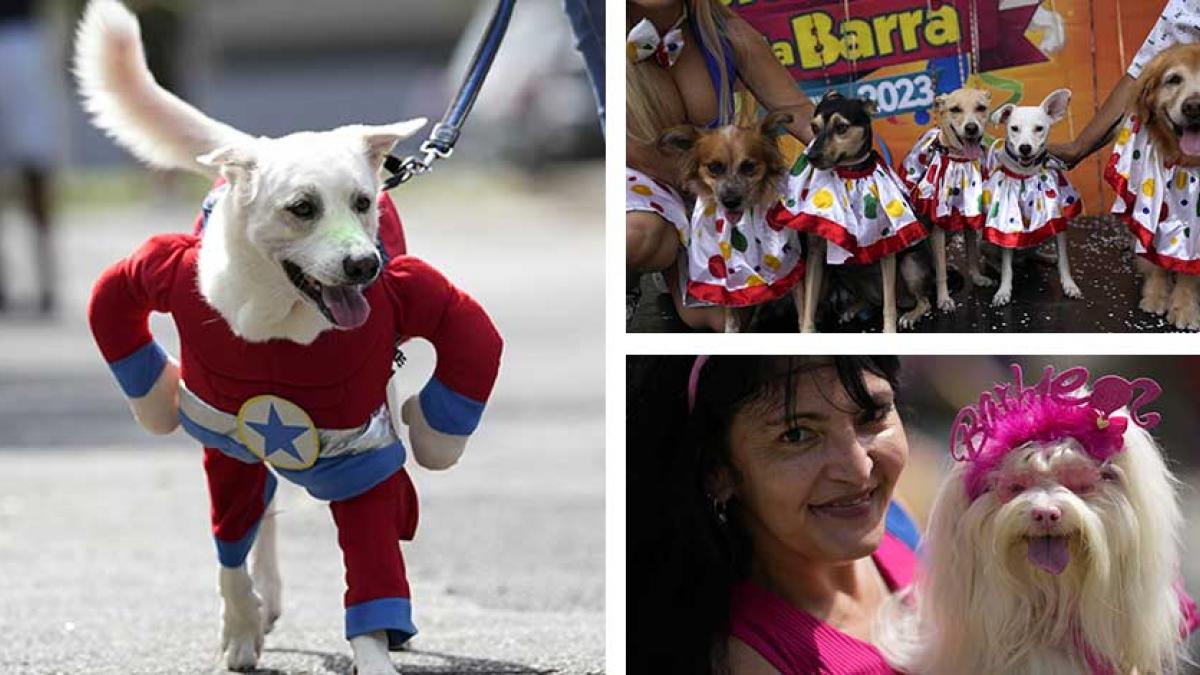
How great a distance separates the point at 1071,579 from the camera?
3.68m

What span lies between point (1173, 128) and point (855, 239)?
0.57 meters

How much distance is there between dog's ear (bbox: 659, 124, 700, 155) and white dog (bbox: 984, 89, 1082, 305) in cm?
52

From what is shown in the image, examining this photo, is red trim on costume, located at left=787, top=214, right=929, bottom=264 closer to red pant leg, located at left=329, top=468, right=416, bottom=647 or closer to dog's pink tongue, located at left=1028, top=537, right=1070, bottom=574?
dog's pink tongue, located at left=1028, top=537, right=1070, bottom=574

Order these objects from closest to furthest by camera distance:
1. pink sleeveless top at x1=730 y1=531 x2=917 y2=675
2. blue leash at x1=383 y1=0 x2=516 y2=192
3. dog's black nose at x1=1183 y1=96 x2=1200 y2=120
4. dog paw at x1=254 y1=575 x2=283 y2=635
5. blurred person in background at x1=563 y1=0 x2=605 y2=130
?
dog's black nose at x1=1183 y1=96 x2=1200 y2=120 → pink sleeveless top at x1=730 y1=531 x2=917 y2=675 → blue leash at x1=383 y1=0 x2=516 y2=192 → blurred person in background at x1=563 y1=0 x2=605 y2=130 → dog paw at x1=254 y1=575 x2=283 y2=635

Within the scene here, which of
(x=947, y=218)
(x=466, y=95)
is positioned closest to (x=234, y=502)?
(x=466, y=95)

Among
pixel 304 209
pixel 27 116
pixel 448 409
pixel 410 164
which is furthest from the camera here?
pixel 27 116

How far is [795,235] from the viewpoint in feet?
12.3

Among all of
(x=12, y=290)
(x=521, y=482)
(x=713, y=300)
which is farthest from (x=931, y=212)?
(x=12, y=290)

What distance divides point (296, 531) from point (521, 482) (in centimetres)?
108

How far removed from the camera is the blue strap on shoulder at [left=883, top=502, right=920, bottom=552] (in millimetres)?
4172

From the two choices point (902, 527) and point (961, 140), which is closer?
point (961, 140)

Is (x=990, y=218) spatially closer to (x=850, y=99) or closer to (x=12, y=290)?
(x=850, y=99)

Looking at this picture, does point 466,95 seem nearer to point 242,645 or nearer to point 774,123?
point 774,123

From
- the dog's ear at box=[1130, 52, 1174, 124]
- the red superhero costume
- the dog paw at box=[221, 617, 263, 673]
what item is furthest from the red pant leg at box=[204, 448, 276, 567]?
the dog's ear at box=[1130, 52, 1174, 124]
